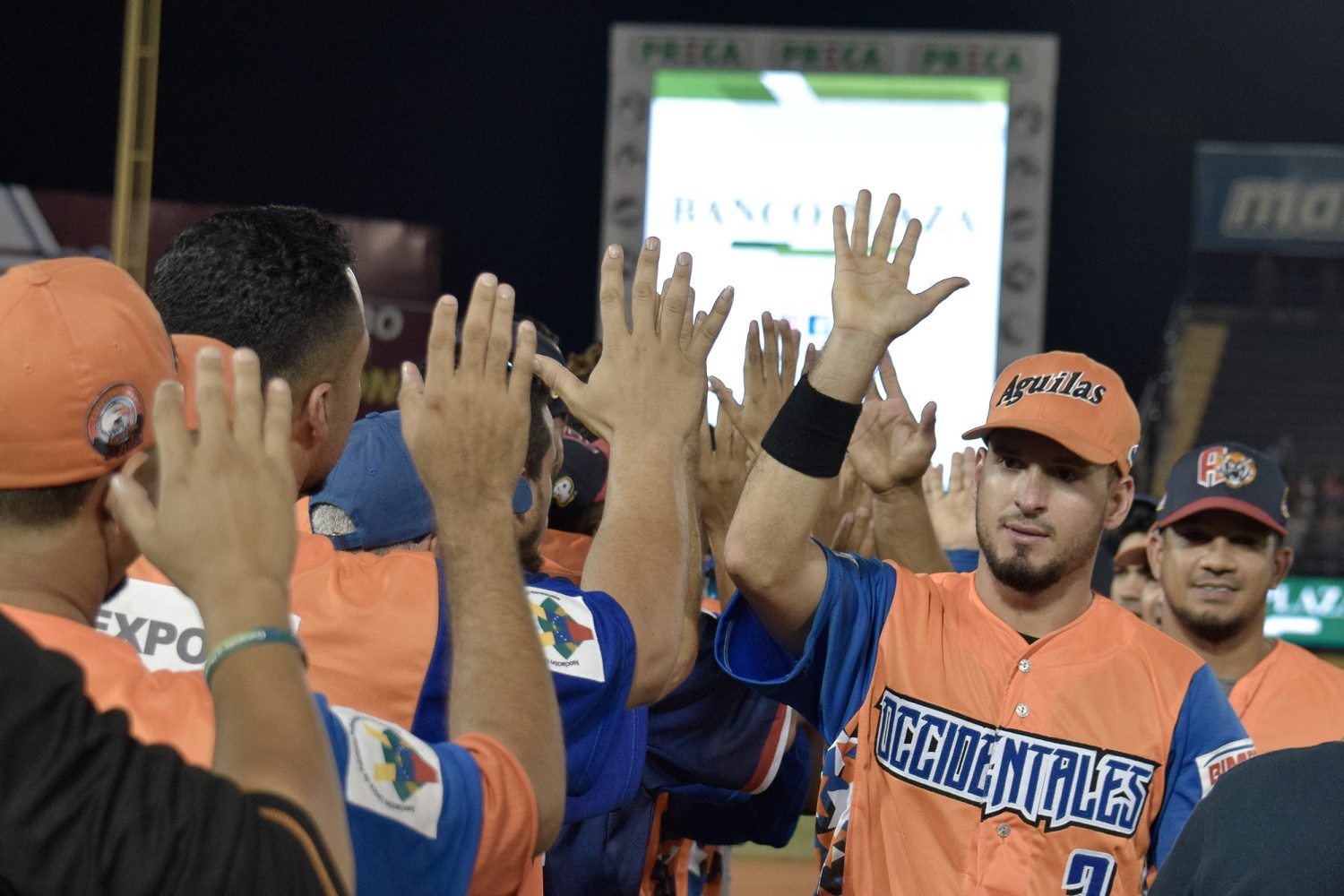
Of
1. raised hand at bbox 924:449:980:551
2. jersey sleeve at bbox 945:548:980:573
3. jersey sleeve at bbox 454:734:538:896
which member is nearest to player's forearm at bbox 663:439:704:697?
jersey sleeve at bbox 454:734:538:896

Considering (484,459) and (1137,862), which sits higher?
(484,459)

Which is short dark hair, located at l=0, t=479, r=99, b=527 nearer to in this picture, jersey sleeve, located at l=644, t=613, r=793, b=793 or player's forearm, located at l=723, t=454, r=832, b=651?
player's forearm, located at l=723, t=454, r=832, b=651

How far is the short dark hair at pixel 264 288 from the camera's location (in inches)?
73.1

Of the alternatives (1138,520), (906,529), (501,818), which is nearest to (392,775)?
(501,818)

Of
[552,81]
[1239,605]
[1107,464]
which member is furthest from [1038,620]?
[552,81]

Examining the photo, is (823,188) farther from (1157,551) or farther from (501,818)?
(501,818)

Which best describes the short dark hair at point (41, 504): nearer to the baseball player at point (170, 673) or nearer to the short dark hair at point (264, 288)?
the baseball player at point (170, 673)

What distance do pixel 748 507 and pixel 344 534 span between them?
2.14ft

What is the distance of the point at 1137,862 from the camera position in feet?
7.75

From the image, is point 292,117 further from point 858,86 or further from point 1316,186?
point 1316,186

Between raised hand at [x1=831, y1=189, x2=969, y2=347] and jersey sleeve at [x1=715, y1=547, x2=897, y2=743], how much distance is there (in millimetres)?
414

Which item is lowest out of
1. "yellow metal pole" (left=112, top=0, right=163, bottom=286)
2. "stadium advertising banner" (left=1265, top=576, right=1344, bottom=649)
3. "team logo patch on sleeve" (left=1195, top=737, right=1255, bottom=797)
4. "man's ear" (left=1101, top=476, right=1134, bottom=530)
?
"stadium advertising banner" (left=1265, top=576, right=1344, bottom=649)

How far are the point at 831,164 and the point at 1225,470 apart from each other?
5.45m

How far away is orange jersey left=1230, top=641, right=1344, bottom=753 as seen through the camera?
3.34 m
